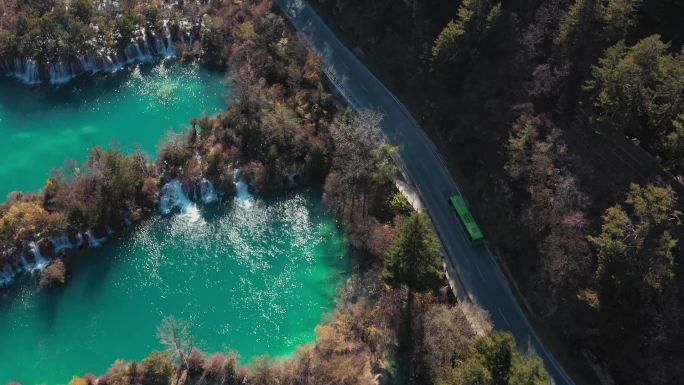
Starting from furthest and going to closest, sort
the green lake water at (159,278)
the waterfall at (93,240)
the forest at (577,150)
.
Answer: the waterfall at (93,240), the green lake water at (159,278), the forest at (577,150)

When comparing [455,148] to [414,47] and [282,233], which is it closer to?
[414,47]

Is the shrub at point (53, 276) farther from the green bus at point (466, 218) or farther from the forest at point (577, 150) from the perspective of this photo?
the forest at point (577, 150)

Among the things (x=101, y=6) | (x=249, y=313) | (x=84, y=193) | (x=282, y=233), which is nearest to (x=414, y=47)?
(x=282, y=233)

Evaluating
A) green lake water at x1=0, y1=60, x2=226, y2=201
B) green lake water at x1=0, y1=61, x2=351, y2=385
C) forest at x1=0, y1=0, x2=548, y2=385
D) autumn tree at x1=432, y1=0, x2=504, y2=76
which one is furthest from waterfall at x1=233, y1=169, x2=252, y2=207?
autumn tree at x1=432, y1=0, x2=504, y2=76

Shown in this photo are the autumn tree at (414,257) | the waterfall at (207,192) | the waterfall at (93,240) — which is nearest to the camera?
the autumn tree at (414,257)

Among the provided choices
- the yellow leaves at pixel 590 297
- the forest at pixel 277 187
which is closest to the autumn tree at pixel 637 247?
the yellow leaves at pixel 590 297

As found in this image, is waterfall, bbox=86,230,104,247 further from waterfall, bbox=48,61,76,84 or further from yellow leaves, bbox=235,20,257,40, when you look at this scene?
yellow leaves, bbox=235,20,257,40

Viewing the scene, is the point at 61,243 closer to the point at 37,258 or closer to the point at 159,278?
the point at 37,258
